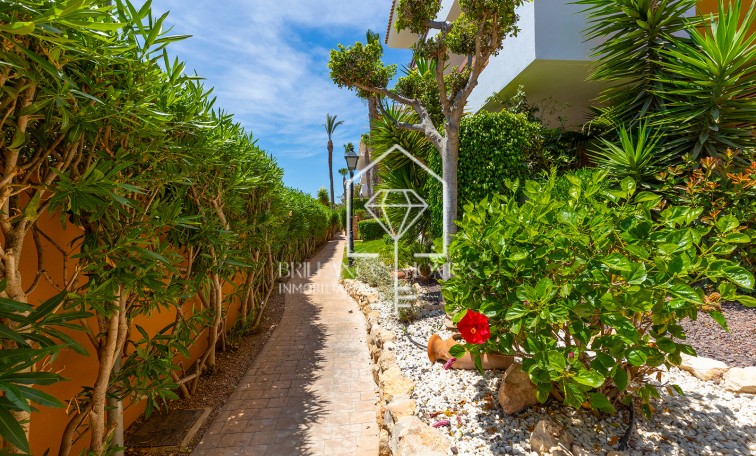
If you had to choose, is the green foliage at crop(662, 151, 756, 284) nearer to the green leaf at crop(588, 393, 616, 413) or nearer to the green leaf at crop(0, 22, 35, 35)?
the green leaf at crop(588, 393, 616, 413)

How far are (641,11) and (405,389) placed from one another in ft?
23.6

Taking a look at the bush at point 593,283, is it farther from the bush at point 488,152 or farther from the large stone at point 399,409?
the bush at point 488,152

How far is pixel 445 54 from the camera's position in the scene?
17.2ft

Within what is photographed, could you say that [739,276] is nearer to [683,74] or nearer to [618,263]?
[618,263]

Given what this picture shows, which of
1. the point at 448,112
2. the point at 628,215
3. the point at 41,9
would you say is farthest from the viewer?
the point at 448,112

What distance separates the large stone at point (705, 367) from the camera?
2758mm

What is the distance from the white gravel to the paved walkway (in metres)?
0.94

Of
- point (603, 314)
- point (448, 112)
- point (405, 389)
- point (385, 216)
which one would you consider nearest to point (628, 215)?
point (603, 314)

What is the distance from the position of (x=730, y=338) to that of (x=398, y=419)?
3.72 metres

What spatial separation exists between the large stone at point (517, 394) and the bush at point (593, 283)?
0.43m

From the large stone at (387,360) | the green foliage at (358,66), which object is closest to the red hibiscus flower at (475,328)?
the large stone at (387,360)

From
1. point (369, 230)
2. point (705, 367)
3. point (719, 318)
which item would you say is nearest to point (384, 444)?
point (719, 318)

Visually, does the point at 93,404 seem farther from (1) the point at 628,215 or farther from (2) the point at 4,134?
(1) the point at 628,215

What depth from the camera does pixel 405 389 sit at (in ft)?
9.49
